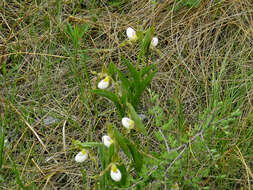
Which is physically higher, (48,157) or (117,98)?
(117,98)

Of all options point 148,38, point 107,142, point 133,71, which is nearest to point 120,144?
point 107,142

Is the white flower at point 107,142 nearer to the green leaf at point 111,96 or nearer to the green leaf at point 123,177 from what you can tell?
the green leaf at point 123,177

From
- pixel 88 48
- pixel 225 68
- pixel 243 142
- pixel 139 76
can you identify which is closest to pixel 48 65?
pixel 88 48

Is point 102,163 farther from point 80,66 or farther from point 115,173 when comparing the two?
point 80,66

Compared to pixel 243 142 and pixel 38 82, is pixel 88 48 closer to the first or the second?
pixel 38 82

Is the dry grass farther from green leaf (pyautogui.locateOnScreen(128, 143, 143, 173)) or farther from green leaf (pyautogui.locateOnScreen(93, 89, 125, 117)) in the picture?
green leaf (pyautogui.locateOnScreen(128, 143, 143, 173))

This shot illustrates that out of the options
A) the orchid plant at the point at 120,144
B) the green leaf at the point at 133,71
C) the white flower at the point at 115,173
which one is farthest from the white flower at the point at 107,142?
the green leaf at the point at 133,71
